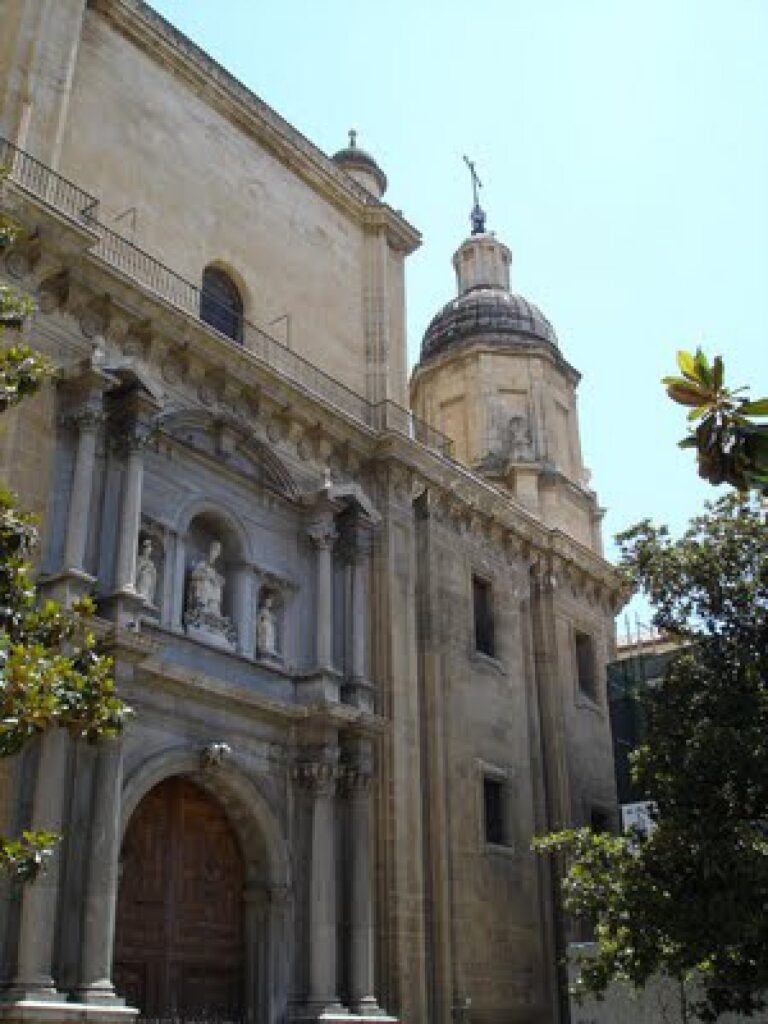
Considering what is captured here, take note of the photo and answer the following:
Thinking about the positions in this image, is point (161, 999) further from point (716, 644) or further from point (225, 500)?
point (716, 644)

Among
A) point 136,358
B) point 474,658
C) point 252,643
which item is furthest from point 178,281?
point 474,658

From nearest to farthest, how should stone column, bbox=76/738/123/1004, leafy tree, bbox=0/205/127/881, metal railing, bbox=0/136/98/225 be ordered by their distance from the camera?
leafy tree, bbox=0/205/127/881 → stone column, bbox=76/738/123/1004 → metal railing, bbox=0/136/98/225

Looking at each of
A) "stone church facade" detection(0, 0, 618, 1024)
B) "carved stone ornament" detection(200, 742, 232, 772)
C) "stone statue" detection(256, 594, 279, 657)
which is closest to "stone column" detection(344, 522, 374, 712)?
"stone church facade" detection(0, 0, 618, 1024)

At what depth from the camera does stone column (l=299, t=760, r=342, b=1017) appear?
51.5ft

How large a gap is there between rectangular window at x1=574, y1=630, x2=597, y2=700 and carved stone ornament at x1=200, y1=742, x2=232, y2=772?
11.2 metres

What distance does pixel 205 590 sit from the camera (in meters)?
16.8

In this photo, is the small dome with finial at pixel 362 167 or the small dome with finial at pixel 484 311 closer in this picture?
the small dome with finial at pixel 362 167

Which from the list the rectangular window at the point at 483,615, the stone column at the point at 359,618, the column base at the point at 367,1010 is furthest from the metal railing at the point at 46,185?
the column base at the point at 367,1010

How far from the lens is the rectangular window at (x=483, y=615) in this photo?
22453mm

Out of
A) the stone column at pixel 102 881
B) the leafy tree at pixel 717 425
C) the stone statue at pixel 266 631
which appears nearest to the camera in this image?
the leafy tree at pixel 717 425

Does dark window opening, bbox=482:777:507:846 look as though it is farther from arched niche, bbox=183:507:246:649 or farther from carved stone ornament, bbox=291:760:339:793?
arched niche, bbox=183:507:246:649

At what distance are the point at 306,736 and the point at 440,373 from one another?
1417cm

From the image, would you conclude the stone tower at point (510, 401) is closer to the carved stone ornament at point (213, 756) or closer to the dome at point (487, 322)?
the dome at point (487, 322)

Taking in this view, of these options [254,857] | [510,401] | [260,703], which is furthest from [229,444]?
[510,401]
